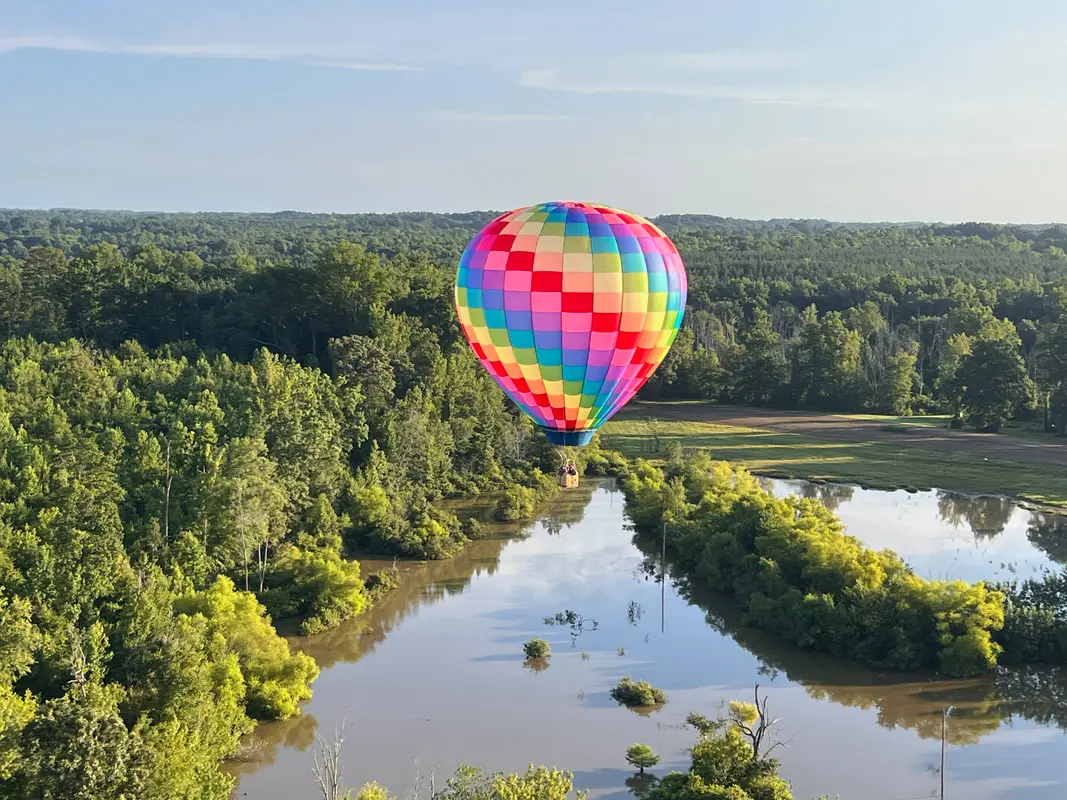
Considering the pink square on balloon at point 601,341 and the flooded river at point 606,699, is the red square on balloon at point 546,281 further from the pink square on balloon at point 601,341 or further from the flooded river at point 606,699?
the flooded river at point 606,699

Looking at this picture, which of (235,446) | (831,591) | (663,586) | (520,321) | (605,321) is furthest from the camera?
(663,586)

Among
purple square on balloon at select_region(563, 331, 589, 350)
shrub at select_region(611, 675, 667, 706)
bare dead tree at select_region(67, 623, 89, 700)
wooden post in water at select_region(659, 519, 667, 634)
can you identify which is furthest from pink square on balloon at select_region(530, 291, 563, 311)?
wooden post in water at select_region(659, 519, 667, 634)


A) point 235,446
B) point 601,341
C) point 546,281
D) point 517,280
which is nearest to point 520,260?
point 517,280

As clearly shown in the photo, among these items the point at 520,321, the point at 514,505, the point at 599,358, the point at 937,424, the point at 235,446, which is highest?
the point at 520,321

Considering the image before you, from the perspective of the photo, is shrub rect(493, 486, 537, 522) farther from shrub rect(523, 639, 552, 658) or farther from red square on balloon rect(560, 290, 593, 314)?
red square on balloon rect(560, 290, 593, 314)

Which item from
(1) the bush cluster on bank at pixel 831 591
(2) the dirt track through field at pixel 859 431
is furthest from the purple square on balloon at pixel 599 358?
(2) the dirt track through field at pixel 859 431

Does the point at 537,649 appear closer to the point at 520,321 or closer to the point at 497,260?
the point at 520,321
